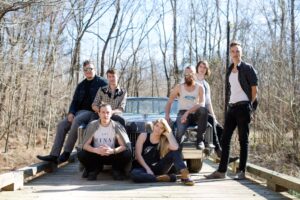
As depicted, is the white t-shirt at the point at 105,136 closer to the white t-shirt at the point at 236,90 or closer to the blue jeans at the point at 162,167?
the blue jeans at the point at 162,167

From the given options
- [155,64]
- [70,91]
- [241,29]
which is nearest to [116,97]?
[70,91]

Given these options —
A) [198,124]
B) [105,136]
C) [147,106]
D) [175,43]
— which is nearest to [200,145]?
[198,124]

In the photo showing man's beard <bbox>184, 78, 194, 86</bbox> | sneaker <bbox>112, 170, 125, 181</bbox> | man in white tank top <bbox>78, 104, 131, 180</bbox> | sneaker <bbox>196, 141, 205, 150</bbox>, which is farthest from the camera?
man's beard <bbox>184, 78, 194, 86</bbox>

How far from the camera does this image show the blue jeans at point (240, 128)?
5688 millimetres

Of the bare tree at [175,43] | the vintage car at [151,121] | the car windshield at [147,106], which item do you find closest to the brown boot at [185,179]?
the vintage car at [151,121]

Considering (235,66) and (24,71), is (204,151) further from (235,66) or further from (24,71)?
(24,71)

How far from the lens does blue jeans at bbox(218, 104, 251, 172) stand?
18.7 feet

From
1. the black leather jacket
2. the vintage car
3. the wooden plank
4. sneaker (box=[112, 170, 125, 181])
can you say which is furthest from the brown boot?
the black leather jacket

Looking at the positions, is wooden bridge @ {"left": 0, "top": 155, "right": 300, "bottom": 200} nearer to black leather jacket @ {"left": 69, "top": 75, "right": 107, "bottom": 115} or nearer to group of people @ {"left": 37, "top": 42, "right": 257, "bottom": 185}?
group of people @ {"left": 37, "top": 42, "right": 257, "bottom": 185}

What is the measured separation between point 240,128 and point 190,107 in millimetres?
959

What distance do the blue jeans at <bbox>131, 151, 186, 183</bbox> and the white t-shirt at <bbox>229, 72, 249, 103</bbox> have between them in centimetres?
112

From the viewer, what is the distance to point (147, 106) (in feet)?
26.3

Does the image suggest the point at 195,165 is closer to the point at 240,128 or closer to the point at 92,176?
the point at 240,128

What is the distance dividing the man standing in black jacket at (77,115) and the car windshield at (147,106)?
1.18 metres
